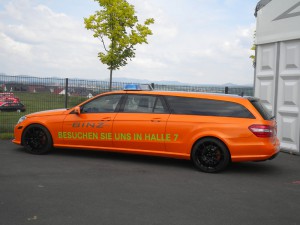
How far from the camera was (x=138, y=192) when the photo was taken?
18.1ft

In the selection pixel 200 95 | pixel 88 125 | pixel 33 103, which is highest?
pixel 200 95

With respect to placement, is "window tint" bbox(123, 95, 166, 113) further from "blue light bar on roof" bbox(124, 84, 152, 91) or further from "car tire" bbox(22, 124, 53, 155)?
"car tire" bbox(22, 124, 53, 155)

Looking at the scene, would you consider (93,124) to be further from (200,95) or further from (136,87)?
(200,95)

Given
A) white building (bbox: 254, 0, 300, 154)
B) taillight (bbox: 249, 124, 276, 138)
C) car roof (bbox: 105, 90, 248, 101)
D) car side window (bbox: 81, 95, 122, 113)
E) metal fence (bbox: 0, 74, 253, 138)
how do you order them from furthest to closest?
metal fence (bbox: 0, 74, 253, 138)
white building (bbox: 254, 0, 300, 154)
car side window (bbox: 81, 95, 122, 113)
car roof (bbox: 105, 90, 248, 101)
taillight (bbox: 249, 124, 276, 138)

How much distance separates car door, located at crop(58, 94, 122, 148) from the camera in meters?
7.82

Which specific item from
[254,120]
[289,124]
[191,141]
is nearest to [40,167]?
[191,141]

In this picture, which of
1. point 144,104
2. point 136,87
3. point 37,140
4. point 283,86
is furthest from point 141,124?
point 283,86

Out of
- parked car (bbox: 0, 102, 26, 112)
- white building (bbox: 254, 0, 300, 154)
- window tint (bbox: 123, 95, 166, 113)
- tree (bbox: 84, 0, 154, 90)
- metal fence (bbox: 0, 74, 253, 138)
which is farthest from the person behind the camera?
tree (bbox: 84, 0, 154, 90)

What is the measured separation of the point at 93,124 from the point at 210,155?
8.02 feet

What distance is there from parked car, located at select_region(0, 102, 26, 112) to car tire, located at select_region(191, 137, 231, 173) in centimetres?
602

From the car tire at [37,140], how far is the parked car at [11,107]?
2972mm

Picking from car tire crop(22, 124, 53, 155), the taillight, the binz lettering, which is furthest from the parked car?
the taillight

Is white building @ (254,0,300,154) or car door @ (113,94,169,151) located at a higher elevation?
white building @ (254,0,300,154)

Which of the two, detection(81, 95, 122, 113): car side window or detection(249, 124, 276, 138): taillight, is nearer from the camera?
detection(249, 124, 276, 138): taillight
